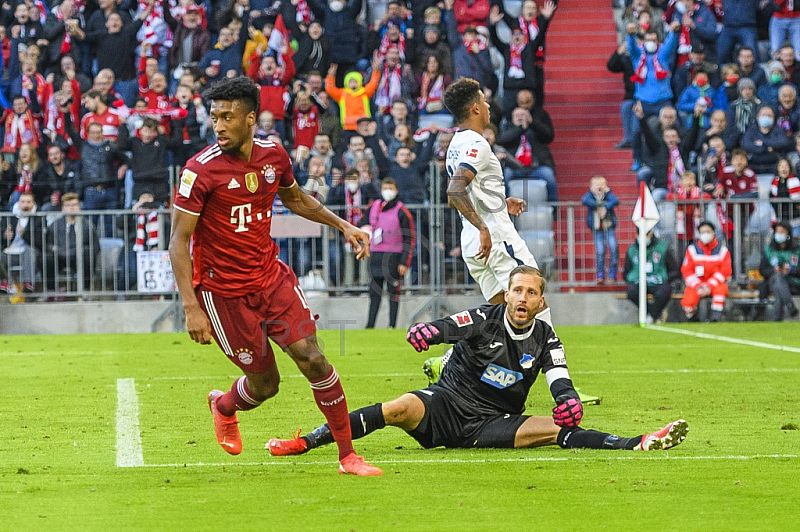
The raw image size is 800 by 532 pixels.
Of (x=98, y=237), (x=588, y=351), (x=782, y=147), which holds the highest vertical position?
(x=782, y=147)

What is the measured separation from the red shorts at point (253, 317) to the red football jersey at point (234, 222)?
0.05m

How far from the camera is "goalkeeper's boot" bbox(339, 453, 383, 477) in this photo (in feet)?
20.5

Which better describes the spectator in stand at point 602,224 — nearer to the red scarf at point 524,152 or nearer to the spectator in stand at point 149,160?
the red scarf at point 524,152

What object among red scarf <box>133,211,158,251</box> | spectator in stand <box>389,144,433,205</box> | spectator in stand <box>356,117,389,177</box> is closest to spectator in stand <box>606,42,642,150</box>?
spectator in stand <box>389,144,433,205</box>

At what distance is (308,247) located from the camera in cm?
1884

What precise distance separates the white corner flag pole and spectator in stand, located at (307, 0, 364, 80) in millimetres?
5988

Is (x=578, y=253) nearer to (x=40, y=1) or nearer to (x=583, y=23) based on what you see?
(x=583, y=23)

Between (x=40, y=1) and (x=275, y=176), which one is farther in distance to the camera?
(x=40, y=1)

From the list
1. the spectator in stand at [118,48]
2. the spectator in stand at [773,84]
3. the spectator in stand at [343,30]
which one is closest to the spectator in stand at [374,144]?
the spectator in stand at [343,30]

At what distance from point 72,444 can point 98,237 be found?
11458mm

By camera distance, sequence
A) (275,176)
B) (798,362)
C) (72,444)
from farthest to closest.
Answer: (798,362), (72,444), (275,176)

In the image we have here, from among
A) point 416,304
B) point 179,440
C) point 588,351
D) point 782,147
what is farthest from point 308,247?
point 179,440

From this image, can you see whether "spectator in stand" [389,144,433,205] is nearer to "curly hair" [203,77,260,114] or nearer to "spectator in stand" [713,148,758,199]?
"spectator in stand" [713,148,758,199]

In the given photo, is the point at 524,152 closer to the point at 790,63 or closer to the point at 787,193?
the point at 787,193
